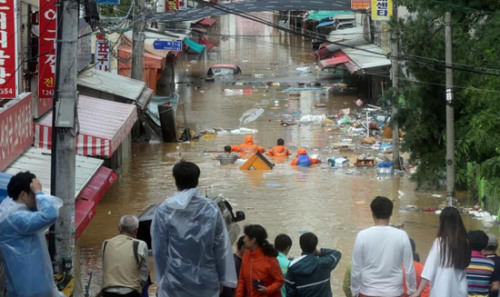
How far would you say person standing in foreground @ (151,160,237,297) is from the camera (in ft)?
18.4

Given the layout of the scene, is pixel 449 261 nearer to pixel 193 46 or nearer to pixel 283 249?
pixel 283 249

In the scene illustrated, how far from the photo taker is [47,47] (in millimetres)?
14617

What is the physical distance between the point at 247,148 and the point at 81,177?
45.0ft

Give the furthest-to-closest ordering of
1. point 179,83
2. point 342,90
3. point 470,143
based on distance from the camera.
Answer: point 179,83
point 342,90
point 470,143

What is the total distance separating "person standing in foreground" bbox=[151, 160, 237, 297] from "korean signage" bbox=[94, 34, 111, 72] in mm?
20654

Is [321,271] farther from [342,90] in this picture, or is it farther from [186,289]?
[342,90]

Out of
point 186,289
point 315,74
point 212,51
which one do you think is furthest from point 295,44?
point 186,289

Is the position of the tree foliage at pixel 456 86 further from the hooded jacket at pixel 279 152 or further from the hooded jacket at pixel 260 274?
the hooded jacket at pixel 260 274

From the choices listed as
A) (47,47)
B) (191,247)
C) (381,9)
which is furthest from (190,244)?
(381,9)

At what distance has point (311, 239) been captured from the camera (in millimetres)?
7156

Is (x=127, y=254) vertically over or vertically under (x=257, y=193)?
over

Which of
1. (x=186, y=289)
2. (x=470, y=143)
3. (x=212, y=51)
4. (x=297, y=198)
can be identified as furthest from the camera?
(x=212, y=51)

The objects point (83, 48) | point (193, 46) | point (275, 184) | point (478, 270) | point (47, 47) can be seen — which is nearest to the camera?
point (478, 270)

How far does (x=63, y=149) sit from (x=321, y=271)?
3.47 m
